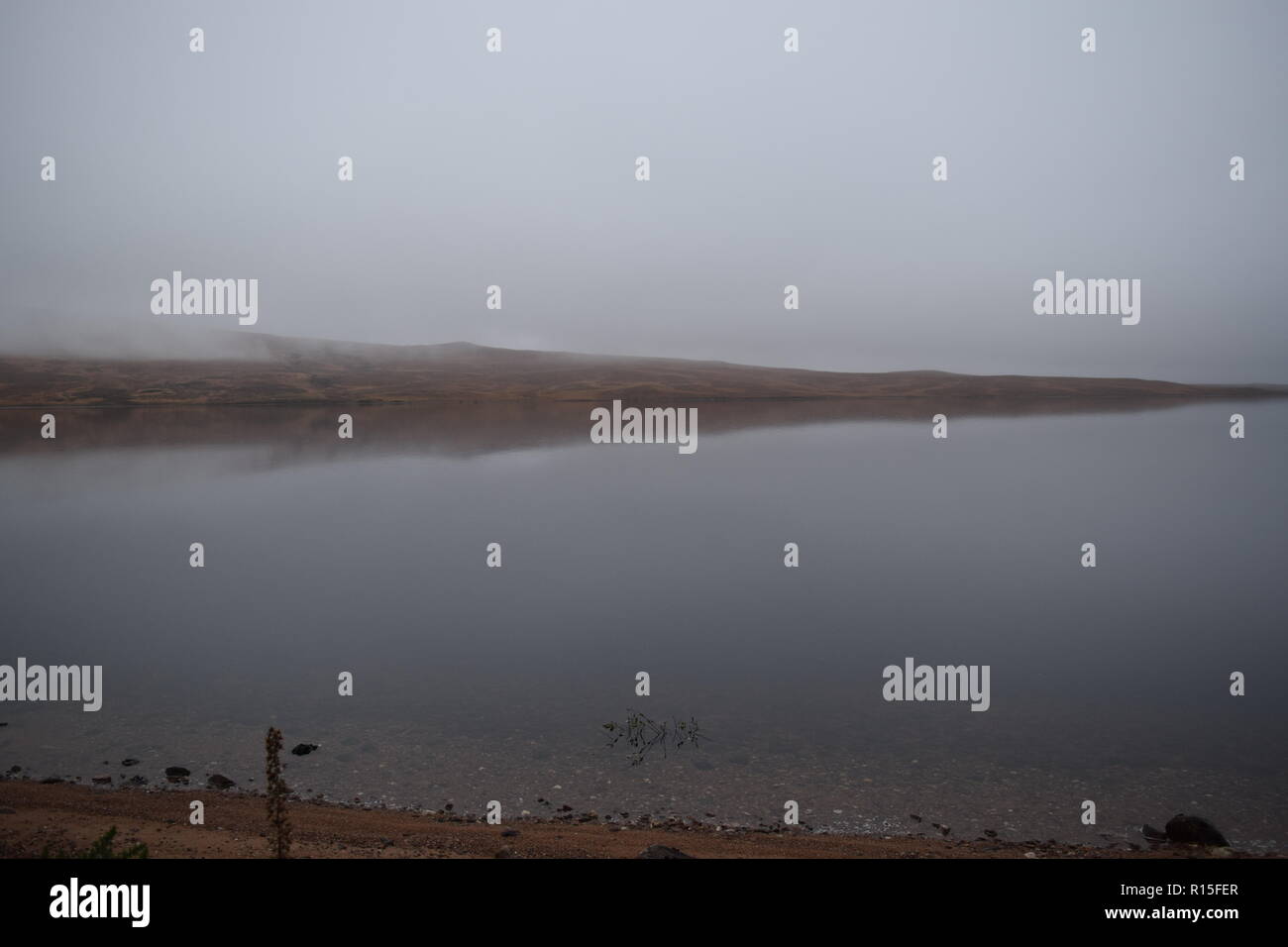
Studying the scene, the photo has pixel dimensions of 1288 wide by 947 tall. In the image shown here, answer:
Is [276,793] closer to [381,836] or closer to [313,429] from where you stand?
[381,836]

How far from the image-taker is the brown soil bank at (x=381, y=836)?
22.8 feet

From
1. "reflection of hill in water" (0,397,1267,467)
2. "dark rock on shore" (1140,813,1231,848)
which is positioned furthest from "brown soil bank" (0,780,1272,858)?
"reflection of hill in water" (0,397,1267,467)

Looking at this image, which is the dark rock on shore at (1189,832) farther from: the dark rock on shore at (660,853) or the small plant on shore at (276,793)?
the small plant on shore at (276,793)

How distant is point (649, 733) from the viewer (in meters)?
11.0

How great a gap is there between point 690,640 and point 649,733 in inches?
181

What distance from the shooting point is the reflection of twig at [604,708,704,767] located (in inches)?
417

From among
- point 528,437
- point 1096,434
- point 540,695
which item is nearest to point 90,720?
point 540,695

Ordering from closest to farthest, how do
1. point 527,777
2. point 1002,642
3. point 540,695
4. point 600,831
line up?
point 600,831, point 527,777, point 540,695, point 1002,642

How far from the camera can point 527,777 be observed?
960 cm

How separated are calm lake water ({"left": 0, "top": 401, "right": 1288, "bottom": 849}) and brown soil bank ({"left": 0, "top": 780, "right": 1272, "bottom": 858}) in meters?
0.56

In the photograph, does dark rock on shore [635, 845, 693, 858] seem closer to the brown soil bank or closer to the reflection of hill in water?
the brown soil bank

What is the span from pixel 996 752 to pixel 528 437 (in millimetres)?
61630

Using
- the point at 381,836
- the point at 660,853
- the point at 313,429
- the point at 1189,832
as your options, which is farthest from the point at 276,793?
the point at 313,429
